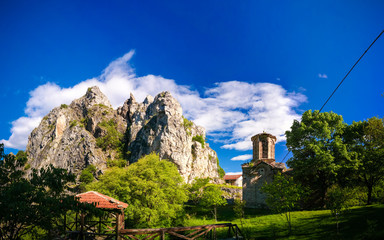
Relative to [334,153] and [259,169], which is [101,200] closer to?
[334,153]

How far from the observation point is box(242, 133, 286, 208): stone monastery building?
2914cm

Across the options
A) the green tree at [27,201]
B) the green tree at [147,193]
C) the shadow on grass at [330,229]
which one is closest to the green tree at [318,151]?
the shadow on grass at [330,229]

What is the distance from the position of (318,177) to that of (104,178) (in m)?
24.8

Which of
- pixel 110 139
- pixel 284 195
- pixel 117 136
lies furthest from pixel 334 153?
pixel 117 136

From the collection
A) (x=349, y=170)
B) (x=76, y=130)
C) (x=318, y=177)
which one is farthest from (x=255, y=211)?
(x=76, y=130)

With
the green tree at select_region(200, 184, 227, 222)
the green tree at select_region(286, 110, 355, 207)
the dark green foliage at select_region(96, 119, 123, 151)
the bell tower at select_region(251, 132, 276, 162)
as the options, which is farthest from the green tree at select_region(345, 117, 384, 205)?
the dark green foliage at select_region(96, 119, 123, 151)

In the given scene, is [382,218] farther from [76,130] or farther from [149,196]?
[76,130]

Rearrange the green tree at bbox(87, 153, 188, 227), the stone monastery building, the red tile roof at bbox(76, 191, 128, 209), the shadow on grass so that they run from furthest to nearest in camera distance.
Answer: the stone monastery building < the green tree at bbox(87, 153, 188, 227) < the shadow on grass < the red tile roof at bbox(76, 191, 128, 209)

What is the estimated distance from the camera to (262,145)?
32875 mm

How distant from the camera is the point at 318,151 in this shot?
22719 mm

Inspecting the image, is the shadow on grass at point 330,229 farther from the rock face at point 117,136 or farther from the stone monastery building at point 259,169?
the rock face at point 117,136

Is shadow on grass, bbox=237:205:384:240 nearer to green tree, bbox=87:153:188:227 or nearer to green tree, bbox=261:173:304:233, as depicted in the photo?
green tree, bbox=261:173:304:233

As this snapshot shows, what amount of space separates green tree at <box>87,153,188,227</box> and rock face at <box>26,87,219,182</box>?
3481 centimetres

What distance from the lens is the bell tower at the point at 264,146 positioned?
32250mm
